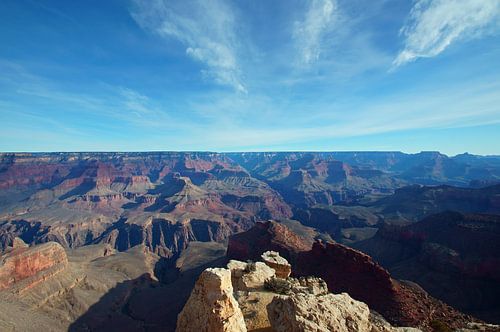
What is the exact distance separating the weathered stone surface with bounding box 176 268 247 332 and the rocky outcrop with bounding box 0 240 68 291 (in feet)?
233

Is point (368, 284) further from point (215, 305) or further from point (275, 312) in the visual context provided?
point (215, 305)

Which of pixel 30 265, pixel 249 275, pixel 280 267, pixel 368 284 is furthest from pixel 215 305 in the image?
pixel 30 265

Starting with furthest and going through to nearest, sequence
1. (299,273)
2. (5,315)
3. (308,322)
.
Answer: (299,273) < (5,315) < (308,322)

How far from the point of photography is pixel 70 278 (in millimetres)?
78875

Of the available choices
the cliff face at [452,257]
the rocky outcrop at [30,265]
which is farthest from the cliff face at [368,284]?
the rocky outcrop at [30,265]

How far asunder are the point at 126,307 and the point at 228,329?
72.6 m

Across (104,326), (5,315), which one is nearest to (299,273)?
(104,326)

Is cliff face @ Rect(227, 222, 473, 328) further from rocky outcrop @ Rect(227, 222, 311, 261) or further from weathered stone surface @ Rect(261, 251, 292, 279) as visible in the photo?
weathered stone surface @ Rect(261, 251, 292, 279)

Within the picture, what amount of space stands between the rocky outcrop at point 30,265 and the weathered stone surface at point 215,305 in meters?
70.9

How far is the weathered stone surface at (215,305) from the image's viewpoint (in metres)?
16.8

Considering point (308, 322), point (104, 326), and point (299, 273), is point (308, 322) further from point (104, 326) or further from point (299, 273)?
point (104, 326)

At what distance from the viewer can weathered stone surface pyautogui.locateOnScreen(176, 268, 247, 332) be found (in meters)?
16.8

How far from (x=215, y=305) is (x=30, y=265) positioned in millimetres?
77663

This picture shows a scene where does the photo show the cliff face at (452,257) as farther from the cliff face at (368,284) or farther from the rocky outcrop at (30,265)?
the rocky outcrop at (30,265)
